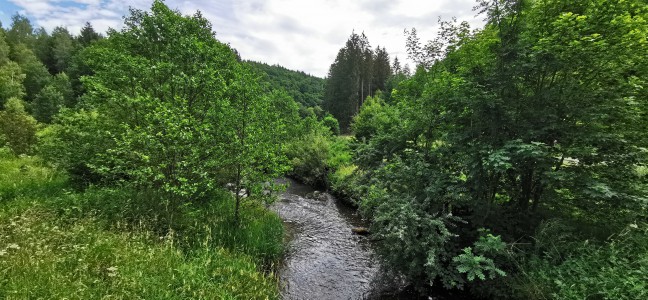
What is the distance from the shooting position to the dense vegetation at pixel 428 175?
5.23 metres

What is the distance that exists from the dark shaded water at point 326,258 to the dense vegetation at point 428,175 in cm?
92

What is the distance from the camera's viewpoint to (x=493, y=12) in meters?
7.14

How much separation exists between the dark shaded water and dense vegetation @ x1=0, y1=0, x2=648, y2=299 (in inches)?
36.1

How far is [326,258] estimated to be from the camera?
31.7ft

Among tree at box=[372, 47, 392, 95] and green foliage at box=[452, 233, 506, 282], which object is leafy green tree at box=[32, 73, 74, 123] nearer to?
green foliage at box=[452, 233, 506, 282]

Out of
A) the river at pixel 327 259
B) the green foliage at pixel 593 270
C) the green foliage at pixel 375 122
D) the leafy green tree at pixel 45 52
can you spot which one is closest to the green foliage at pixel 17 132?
the river at pixel 327 259

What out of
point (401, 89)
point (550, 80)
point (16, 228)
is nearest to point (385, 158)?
point (401, 89)

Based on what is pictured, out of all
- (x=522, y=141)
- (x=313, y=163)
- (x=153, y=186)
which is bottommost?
(x=313, y=163)

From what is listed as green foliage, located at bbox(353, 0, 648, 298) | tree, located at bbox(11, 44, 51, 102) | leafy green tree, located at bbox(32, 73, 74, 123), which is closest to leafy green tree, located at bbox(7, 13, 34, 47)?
tree, located at bbox(11, 44, 51, 102)

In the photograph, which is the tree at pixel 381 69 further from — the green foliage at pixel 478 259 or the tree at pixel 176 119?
the green foliage at pixel 478 259

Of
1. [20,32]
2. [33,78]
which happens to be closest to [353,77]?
[33,78]

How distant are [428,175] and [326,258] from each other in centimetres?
481

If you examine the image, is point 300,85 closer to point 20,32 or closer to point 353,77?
point 353,77

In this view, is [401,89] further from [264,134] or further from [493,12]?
[264,134]
